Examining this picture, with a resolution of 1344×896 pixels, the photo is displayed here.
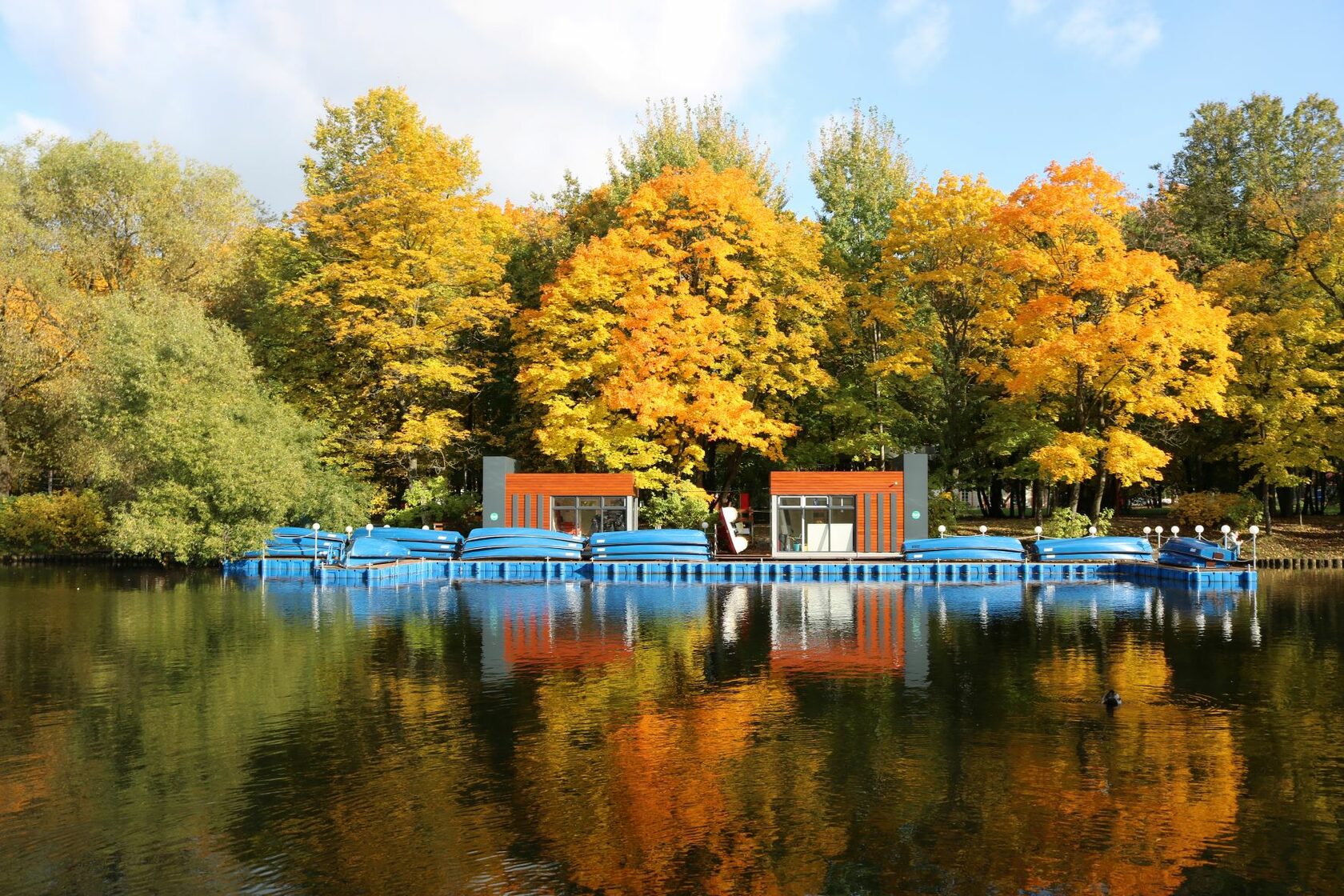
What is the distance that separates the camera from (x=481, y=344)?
60156 millimetres

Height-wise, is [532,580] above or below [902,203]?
below

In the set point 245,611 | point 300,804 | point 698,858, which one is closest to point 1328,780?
point 698,858

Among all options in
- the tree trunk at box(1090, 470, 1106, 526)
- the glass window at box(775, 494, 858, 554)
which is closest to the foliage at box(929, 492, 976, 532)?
the glass window at box(775, 494, 858, 554)

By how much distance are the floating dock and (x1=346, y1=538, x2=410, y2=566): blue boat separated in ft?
2.30

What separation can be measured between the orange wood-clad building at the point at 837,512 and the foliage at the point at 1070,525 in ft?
23.0

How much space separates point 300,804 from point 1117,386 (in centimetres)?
4169

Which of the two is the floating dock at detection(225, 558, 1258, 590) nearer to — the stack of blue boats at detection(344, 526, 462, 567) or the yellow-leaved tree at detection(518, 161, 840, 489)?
the stack of blue boats at detection(344, 526, 462, 567)

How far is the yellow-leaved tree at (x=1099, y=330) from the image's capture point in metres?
47.8

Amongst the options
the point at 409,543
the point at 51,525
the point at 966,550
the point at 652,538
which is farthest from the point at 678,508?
the point at 51,525

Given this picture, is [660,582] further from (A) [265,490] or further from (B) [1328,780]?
(B) [1328,780]

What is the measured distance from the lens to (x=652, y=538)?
4638 cm

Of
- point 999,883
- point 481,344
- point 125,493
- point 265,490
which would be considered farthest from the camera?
point 481,344

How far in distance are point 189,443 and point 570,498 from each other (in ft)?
52.8

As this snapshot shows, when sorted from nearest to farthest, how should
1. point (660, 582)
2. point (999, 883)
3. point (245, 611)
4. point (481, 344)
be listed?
point (999, 883) → point (245, 611) → point (660, 582) → point (481, 344)
